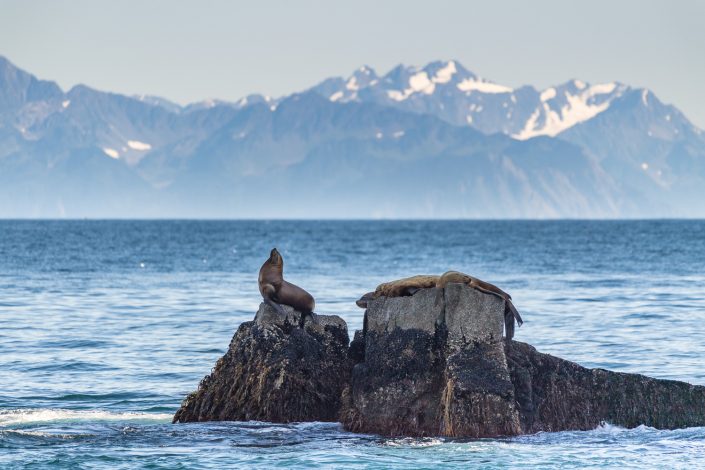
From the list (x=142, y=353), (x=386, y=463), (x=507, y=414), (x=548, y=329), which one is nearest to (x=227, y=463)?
(x=386, y=463)

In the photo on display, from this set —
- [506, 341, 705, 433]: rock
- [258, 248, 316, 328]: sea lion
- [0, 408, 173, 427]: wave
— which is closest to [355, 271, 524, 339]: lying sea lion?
[506, 341, 705, 433]: rock

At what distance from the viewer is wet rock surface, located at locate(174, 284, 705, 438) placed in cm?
1895

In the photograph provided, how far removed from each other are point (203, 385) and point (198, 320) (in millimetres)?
20234

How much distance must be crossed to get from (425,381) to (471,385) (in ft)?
3.50

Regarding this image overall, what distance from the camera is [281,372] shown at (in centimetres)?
1981

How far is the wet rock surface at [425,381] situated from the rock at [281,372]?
2 cm

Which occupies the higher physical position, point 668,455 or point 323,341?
point 323,341

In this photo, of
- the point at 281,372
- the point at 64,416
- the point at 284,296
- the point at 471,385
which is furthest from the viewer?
the point at 64,416

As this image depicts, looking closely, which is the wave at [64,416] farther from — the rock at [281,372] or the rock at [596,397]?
the rock at [596,397]

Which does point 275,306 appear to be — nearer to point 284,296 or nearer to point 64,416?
point 284,296

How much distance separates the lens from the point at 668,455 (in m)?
18.7

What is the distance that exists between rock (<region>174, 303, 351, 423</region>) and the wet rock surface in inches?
0.7

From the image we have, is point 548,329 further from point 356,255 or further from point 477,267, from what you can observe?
point 356,255

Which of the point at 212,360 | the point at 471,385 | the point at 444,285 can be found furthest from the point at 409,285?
the point at 212,360
